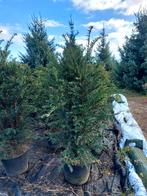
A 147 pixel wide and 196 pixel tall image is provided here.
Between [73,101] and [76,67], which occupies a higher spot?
[76,67]

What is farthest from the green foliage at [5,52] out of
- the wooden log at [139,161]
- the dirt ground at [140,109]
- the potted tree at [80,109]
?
the dirt ground at [140,109]

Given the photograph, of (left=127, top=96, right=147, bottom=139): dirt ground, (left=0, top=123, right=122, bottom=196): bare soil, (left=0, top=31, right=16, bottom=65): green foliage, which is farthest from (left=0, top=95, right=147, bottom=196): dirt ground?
(left=127, top=96, right=147, bottom=139): dirt ground

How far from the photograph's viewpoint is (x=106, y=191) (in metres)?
2.57

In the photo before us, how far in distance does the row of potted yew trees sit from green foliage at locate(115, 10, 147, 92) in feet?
19.2

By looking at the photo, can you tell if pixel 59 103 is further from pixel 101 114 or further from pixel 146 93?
pixel 146 93

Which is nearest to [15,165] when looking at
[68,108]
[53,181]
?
[53,181]

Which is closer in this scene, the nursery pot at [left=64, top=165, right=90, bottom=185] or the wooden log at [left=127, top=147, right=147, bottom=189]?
the wooden log at [left=127, top=147, right=147, bottom=189]

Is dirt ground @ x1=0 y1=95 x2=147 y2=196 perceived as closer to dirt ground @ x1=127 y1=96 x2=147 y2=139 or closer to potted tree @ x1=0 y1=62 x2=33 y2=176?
potted tree @ x1=0 y1=62 x2=33 y2=176

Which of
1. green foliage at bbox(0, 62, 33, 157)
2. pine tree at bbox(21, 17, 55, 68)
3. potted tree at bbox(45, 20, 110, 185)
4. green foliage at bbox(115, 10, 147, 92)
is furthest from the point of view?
green foliage at bbox(115, 10, 147, 92)

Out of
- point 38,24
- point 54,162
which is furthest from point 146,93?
point 54,162

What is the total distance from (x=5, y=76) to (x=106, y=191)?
1643mm

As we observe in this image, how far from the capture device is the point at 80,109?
252 centimetres

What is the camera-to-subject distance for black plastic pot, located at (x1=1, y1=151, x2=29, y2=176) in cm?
292

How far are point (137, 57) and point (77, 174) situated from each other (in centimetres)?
652
